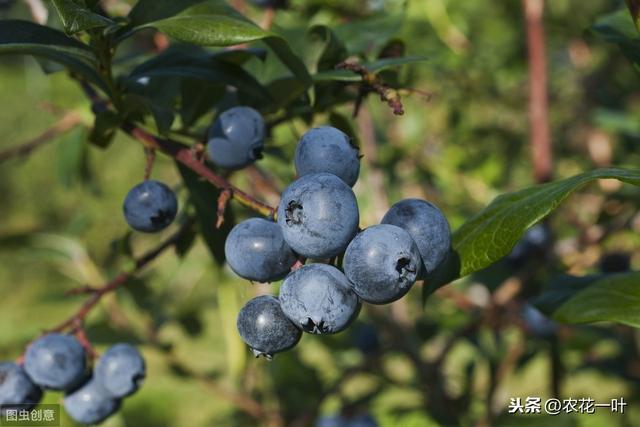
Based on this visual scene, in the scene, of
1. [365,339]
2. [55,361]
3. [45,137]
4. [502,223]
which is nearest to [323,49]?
[502,223]

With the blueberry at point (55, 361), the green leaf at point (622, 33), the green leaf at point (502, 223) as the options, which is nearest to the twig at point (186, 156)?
the green leaf at point (502, 223)

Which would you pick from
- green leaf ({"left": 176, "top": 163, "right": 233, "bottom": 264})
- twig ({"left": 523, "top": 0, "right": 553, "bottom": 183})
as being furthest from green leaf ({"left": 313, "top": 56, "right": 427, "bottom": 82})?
twig ({"left": 523, "top": 0, "right": 553, "bottom": 183})

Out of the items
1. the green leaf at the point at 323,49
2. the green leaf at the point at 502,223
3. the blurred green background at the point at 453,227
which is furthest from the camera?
the blurred green background at the point at 453,227

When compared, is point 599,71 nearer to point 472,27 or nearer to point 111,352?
point 472,27

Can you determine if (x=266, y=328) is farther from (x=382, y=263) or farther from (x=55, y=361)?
(x=55, y=361)

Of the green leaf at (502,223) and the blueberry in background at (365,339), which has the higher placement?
the blueberry in background at (365,339)

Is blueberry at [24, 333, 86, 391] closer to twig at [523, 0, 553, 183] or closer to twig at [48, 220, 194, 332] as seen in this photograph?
twig at [48, 220, 194, 332]

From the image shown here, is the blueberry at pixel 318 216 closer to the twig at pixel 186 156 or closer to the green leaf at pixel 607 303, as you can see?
the twig at pixel 186 156
